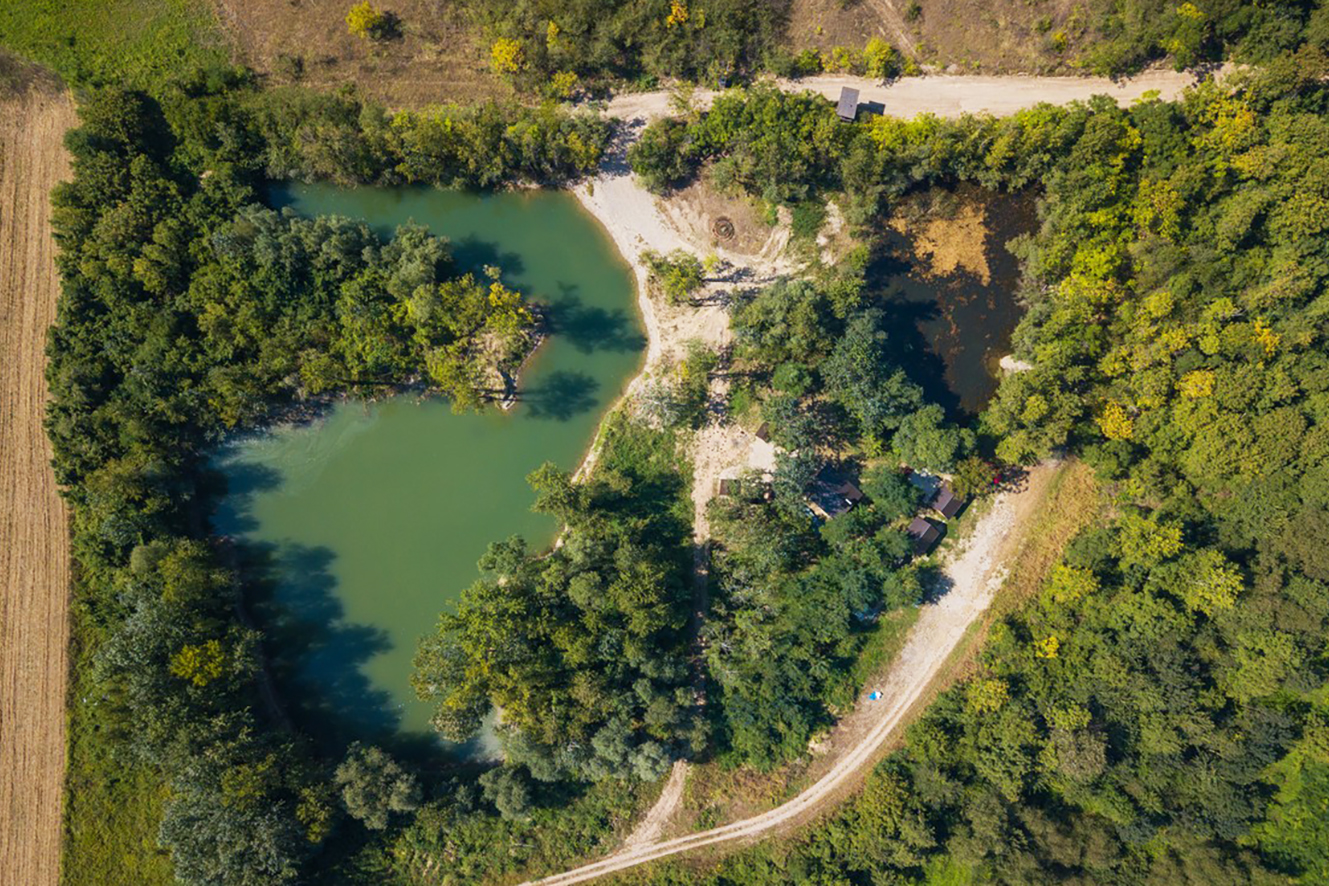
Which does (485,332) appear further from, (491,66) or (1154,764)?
(1154,764)

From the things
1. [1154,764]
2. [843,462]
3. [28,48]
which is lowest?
[1154,764]

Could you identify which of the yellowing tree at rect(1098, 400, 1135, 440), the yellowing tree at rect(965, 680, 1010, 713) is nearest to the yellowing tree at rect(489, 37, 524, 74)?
the yellowing tree at rect(1098, 400, 1135, 440)

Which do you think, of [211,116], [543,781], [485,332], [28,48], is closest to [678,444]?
[485,332]

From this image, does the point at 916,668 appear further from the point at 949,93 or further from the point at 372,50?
the point at 372,50

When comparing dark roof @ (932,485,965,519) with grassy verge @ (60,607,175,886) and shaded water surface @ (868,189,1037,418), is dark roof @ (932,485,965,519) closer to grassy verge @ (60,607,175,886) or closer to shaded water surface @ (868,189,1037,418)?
shaded water surface @ (868,189,1037,418)

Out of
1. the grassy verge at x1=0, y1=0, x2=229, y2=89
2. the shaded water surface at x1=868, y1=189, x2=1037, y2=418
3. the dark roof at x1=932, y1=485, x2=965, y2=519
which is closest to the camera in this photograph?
the dark roof at x1=932, y1=485, x2=965, y2=519

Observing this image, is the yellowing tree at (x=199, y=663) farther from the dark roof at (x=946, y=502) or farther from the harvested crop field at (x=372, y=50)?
the dark roof at (x=946, y=502)

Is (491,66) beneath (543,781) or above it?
above
